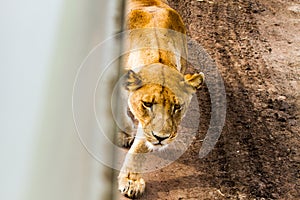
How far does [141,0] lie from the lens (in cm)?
67

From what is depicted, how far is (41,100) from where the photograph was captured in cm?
31

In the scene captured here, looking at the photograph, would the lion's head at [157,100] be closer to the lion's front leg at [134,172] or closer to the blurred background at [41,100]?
the lion's front leg at [134,172]

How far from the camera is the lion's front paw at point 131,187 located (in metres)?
0.55

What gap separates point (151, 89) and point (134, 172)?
0.29 ft

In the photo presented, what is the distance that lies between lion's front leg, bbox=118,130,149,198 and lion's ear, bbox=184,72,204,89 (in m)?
0.08

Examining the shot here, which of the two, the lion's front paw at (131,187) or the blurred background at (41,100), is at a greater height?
the blurred background at (41,100)

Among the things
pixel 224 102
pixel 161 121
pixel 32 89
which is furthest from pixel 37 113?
pixel 224 102

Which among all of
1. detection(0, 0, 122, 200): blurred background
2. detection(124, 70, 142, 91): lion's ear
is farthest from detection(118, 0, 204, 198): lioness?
detection(0, 0, 122, 200): blurred background

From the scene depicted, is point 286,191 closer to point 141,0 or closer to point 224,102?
point 224,102

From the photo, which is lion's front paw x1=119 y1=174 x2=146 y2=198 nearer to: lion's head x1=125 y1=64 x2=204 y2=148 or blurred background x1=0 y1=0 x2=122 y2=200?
lion's head x1=125 y1=64 x2=204 y2=148

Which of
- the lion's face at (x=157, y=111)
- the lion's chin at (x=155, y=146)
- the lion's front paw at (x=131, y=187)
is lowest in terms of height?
the lion's front paw at (x=131, y=187)

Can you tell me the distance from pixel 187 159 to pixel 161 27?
0.50 feet

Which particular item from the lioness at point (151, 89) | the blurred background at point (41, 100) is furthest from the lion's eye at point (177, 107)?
the blurred background at point (41, 100)

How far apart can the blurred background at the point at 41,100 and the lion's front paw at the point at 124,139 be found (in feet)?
0.56
